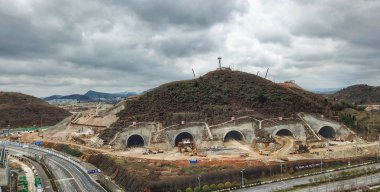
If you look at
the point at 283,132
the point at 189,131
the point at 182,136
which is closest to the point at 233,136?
the point at 189,131

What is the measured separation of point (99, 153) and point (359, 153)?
69.7 meters

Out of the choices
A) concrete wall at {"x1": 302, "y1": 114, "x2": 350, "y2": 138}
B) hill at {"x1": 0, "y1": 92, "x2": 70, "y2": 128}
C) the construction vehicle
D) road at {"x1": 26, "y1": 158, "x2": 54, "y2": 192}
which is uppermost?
hill at {"x1": 0, "y1": 92, "x2": 70, "y2": 128}

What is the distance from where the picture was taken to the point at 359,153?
306 feet

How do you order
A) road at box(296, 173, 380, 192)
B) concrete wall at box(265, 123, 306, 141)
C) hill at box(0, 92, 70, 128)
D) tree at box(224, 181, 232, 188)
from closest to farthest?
1. road at box(296, 173, 380, 192)
2. tree at box(224, 181, 232, 188)
3. concrete wall at box(265, 123, 306, 141)
4. hill at box(0, 92, 70, 128)

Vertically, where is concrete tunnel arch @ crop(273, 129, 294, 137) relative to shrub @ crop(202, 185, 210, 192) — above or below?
above

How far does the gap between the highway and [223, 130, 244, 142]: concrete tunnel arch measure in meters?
43.9

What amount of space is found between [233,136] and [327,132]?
3075cm

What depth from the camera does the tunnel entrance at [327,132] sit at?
11299 cm

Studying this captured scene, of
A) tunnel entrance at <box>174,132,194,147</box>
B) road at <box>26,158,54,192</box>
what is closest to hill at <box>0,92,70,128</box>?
road at <box>26,158,54,192</box>

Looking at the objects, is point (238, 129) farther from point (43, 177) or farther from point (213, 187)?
point (43, 177)

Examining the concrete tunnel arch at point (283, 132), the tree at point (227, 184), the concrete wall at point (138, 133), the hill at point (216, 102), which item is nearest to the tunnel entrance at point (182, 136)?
the hill at point (216, 102)

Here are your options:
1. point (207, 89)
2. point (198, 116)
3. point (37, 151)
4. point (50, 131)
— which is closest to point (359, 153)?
point (198, 116)

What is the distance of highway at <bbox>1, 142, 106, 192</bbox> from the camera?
238 ft

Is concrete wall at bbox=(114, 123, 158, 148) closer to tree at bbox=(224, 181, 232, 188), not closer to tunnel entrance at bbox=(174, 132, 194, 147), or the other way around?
tunnel entrance at bbox=(174, 132, 194, 147)
